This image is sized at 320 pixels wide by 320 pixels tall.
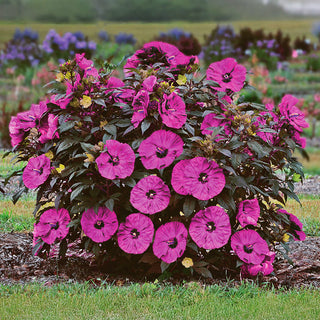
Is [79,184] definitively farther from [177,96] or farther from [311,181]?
[311,181]

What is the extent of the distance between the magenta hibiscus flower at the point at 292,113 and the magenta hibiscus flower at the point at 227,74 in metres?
0.31

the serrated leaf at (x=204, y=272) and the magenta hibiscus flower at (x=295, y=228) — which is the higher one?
the magenta hibiscus flower at (x=295, y=228)

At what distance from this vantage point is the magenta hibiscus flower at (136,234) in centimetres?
312

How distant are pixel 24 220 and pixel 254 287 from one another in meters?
2.34

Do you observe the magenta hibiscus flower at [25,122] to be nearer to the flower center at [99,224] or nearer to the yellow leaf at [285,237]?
the flower center at [99,224]

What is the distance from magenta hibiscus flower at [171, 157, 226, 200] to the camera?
301 cm

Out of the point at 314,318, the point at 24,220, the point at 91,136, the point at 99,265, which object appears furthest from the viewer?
the point at 24,220

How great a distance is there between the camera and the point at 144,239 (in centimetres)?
312

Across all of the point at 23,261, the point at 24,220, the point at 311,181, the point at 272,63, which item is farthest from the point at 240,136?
the point at 272,63

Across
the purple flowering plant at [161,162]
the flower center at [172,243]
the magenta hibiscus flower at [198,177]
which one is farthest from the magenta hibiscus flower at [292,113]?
the flower center at [172,243]

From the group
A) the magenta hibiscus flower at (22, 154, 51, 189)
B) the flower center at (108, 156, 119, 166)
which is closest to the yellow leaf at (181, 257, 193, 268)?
the flower center at (108, 156, 119, 166)

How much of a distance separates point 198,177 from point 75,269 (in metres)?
1.09

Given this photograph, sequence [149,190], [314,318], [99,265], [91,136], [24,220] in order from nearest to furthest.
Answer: [314,318] → [149,190] → [91,136] → [99,265] → [24,220]

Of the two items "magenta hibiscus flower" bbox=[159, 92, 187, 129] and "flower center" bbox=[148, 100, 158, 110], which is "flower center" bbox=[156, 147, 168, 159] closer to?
"magenta hibiscus flower" bbox=[159, 92, 187, 129]
